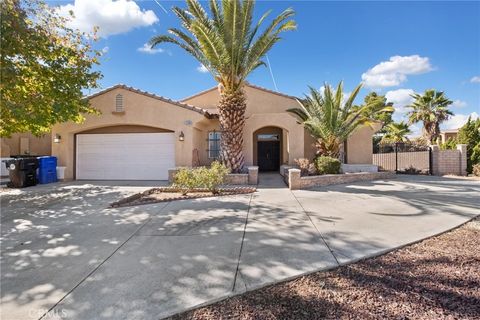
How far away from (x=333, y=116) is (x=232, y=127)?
17.3 feet

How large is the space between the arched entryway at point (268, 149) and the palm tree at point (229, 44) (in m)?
5.87

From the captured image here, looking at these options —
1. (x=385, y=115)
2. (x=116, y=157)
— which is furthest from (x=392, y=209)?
(x=385, y=115)

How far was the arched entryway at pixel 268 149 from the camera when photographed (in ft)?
61.0

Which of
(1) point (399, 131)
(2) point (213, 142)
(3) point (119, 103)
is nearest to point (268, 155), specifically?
(2) point (213, 142)

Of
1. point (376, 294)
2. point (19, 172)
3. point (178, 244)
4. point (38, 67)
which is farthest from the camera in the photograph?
point (19, 172)

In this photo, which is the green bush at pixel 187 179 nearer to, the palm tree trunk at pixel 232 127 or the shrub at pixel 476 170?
the palm tree trunk at pixel 232 127

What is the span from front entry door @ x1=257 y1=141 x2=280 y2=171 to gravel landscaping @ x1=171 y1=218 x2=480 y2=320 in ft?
48.9

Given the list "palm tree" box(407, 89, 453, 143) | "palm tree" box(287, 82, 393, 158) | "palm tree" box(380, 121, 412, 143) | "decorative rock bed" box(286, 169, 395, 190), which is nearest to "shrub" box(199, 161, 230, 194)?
"decorative rock bed" box(286, 169, 395, 190)

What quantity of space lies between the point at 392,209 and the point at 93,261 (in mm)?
7406

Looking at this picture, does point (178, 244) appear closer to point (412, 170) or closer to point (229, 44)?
point (229, 44)

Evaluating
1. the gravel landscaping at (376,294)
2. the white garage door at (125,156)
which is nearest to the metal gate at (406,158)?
the white garage door at (125,156)

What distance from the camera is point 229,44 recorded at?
37.1 feet

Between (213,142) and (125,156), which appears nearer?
(125,156)

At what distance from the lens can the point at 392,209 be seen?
290 inches
